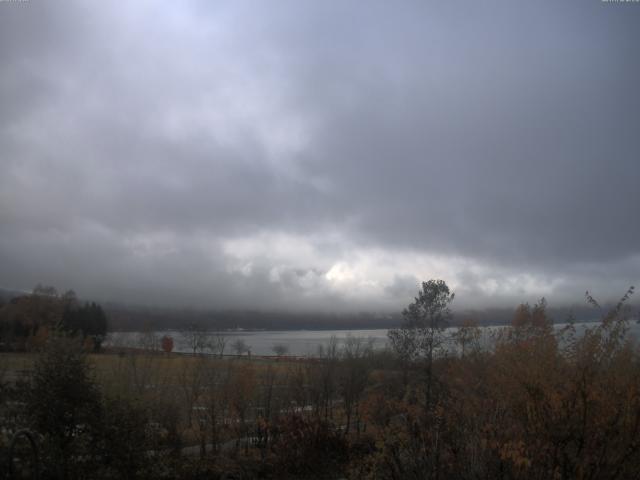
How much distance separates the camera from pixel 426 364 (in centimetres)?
3091

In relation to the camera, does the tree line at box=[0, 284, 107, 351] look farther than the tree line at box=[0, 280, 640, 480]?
Yes

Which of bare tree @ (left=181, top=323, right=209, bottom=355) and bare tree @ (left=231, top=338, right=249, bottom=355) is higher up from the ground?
bare tree @ (left=181, top=323, right=209, bottom=355)

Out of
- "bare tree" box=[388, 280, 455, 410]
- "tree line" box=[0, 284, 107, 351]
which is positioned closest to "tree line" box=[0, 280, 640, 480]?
"bare tree" box=[388, 280, 455, 410]

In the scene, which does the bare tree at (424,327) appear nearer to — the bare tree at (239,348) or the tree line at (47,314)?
the bare tree at (239,348)

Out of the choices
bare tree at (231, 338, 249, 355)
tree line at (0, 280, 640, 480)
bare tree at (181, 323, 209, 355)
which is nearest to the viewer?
tree line at (0, 280, 640, 480)

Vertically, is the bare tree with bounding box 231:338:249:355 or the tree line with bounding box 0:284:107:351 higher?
the tree line with bounding box 0:284:107:351

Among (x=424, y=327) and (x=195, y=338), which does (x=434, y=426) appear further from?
(x=195, y=338)

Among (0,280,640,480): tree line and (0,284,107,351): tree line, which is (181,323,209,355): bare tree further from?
(0,280,640,480): tree line

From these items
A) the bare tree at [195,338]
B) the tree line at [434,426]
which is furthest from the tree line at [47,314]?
the tree line at [434,426]

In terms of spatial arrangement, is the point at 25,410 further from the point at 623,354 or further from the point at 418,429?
the point at 623,354

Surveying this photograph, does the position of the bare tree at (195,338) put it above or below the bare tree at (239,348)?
above

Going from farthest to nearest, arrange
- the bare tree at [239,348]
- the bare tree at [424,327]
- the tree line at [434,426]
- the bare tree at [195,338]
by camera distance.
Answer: the bare tree at [239,348], the bare tree at [195,338], the bare tree at [424,327], the tree line at [434,426]

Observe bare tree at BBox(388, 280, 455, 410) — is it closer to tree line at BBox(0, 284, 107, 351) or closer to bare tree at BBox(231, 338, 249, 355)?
bare tree at BBox(231, 338, 249, 355)

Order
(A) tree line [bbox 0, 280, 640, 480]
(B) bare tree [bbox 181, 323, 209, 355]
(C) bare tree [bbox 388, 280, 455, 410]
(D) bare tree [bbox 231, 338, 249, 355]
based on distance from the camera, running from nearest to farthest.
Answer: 1. (A) tree line [bbox 0, 280, 640, 480]
2. (C) bare tree [bbox 388, 280, 455, 410]
3. (B) bare tree [bbox 181, 323, 209, 355]
4. (D) bare tree [bbox 231, 338, 249, 355]
